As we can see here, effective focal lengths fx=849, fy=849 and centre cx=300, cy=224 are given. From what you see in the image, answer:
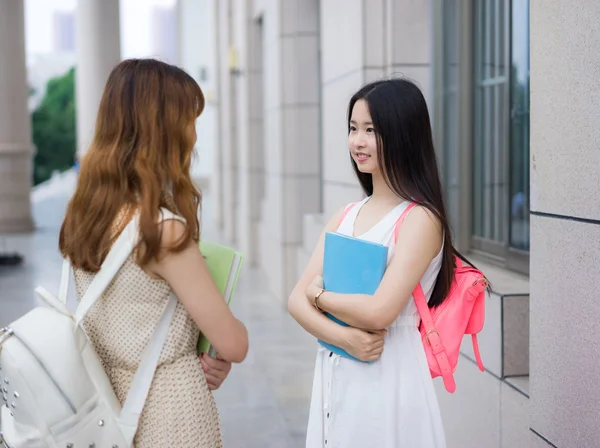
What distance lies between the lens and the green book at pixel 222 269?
7.73 ft

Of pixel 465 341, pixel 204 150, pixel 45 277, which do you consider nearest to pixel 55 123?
pixel 204 150

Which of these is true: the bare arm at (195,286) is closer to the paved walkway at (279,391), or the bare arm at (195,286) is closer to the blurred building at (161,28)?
the paved walkway at (279,391)

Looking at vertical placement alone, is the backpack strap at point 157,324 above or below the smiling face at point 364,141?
below

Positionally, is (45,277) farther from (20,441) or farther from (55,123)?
(55,123)

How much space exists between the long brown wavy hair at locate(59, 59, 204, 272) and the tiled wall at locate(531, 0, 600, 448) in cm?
128

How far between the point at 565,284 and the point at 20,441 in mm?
1790

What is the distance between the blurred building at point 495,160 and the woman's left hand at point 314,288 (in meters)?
0.87

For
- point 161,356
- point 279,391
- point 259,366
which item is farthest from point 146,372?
point 259,366

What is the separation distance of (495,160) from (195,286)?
333 centimetres

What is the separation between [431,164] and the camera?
2.50 m

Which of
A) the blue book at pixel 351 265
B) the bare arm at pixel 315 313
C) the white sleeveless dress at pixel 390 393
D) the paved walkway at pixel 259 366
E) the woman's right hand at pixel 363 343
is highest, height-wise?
the blue book at pixel 351 265

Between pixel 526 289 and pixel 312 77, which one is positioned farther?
pixel 312 77

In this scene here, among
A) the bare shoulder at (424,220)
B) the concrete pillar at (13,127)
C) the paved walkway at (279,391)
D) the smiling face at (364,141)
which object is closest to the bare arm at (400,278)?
the bare shoulder at (424,220)

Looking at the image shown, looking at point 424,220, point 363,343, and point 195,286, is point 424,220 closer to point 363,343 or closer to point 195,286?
point 363,343
